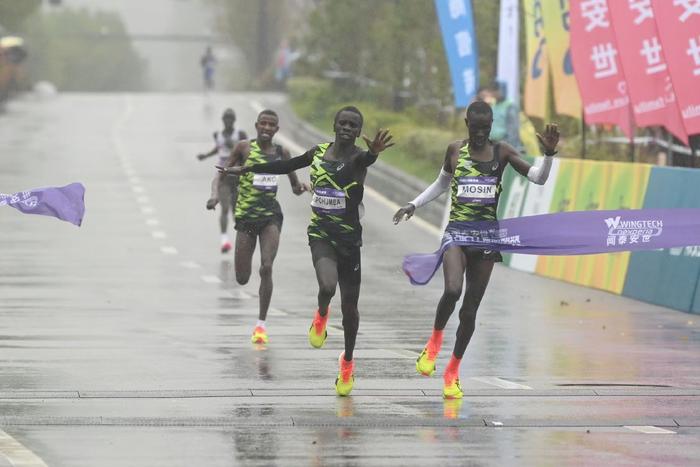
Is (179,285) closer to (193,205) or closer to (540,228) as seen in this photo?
(540,228)

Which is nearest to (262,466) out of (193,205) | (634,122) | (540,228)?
(540,228)

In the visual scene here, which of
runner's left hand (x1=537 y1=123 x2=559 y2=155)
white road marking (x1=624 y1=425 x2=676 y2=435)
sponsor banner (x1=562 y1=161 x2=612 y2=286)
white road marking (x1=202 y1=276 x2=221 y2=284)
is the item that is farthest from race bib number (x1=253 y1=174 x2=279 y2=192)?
sponsor banner (x1=562 y1=161 x2=612 y2=286)

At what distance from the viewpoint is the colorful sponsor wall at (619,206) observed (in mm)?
18672

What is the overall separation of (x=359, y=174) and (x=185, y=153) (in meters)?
28.7

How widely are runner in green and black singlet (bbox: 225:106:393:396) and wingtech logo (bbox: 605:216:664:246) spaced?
2970 mm

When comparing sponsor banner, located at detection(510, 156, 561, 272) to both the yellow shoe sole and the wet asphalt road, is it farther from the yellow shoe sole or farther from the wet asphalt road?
the yellow shoe sole

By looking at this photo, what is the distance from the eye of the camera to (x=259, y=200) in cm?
1577

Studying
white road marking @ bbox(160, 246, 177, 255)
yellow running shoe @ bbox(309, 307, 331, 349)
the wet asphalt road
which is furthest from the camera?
white road marking @ bbox(160, 246, 177, 255)

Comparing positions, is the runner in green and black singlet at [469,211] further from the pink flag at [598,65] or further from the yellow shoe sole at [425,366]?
the pink flag at [598,65]

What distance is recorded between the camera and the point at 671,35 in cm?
2083

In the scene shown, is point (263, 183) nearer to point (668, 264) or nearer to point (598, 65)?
point (668, 264)

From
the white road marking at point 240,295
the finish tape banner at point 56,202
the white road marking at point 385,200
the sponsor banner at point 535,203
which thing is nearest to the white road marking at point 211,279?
the white road marking at point 240,295

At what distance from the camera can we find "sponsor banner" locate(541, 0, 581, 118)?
86.9ft

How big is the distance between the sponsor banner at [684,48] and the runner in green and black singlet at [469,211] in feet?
29.3
